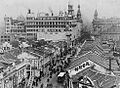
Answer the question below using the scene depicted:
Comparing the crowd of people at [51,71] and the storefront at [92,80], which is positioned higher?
the storefront at [92,80]

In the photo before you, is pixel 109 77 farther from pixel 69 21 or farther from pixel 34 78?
pixel 69 21

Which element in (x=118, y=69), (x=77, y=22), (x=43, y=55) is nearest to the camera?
(x=118, y=69)

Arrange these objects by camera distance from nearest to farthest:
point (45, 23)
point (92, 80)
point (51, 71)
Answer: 1. point (92, 80)
2. point (51, 71)
3. point (45, 23)

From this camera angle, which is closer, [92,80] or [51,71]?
[92,80]

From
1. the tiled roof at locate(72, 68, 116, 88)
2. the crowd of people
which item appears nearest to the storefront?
the tiled roof at locate(72, 68, 116, 88)

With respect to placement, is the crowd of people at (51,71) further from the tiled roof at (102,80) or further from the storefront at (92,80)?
the tiled roof at (102,80)

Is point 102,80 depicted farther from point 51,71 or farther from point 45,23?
point 45,23

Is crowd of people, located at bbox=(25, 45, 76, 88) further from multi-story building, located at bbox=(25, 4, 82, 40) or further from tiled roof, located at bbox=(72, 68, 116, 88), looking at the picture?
multi-story building, located at bbox=(25, 4, 82, 40)

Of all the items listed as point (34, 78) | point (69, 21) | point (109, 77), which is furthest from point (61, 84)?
point (69, 21)

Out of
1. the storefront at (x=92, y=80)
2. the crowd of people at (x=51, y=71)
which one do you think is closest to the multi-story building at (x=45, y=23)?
the crowd of people at (x=51, y=71)

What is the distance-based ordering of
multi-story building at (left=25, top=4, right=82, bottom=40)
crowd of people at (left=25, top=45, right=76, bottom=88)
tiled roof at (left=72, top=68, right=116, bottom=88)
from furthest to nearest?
multi-story building at (left=25, top=4, right=82, bottom=40) < crowd of people at (left=25, top=45, right=76, bottom=88) < tiled roof at (left=72, top=68, right=116, bottom=88)

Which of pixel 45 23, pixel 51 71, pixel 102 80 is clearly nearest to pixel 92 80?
pixel 102 80
